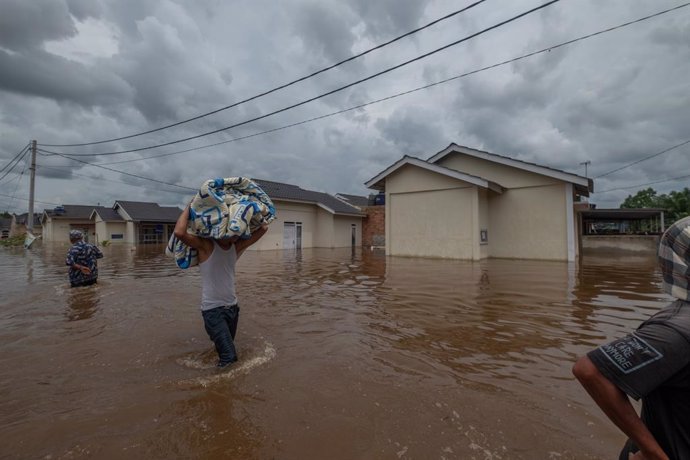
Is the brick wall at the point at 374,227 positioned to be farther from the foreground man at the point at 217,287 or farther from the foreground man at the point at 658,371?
the foreground man at the point at 658,371

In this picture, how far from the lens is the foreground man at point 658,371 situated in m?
1.05

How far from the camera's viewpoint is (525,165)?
1396 cm

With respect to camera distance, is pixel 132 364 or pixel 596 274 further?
pixel 596 274

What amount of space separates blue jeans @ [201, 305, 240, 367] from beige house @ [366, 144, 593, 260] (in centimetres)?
1211

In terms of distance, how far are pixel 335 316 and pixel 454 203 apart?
1051cm

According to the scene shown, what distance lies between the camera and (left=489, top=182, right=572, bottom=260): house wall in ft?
44.9

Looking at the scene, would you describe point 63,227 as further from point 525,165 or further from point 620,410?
point 620,410

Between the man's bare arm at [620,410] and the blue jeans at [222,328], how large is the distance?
9.57 ft

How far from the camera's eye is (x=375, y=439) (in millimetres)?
2348

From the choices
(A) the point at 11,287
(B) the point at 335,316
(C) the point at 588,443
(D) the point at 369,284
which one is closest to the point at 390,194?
(D) the point at 369,284

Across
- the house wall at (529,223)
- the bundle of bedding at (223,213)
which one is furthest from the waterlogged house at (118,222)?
the bundle of bedding at (223,213)

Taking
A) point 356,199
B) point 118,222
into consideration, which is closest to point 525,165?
point 356,199

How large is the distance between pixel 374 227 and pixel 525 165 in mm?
12509

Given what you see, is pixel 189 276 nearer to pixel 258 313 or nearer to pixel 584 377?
pixel 258 313
